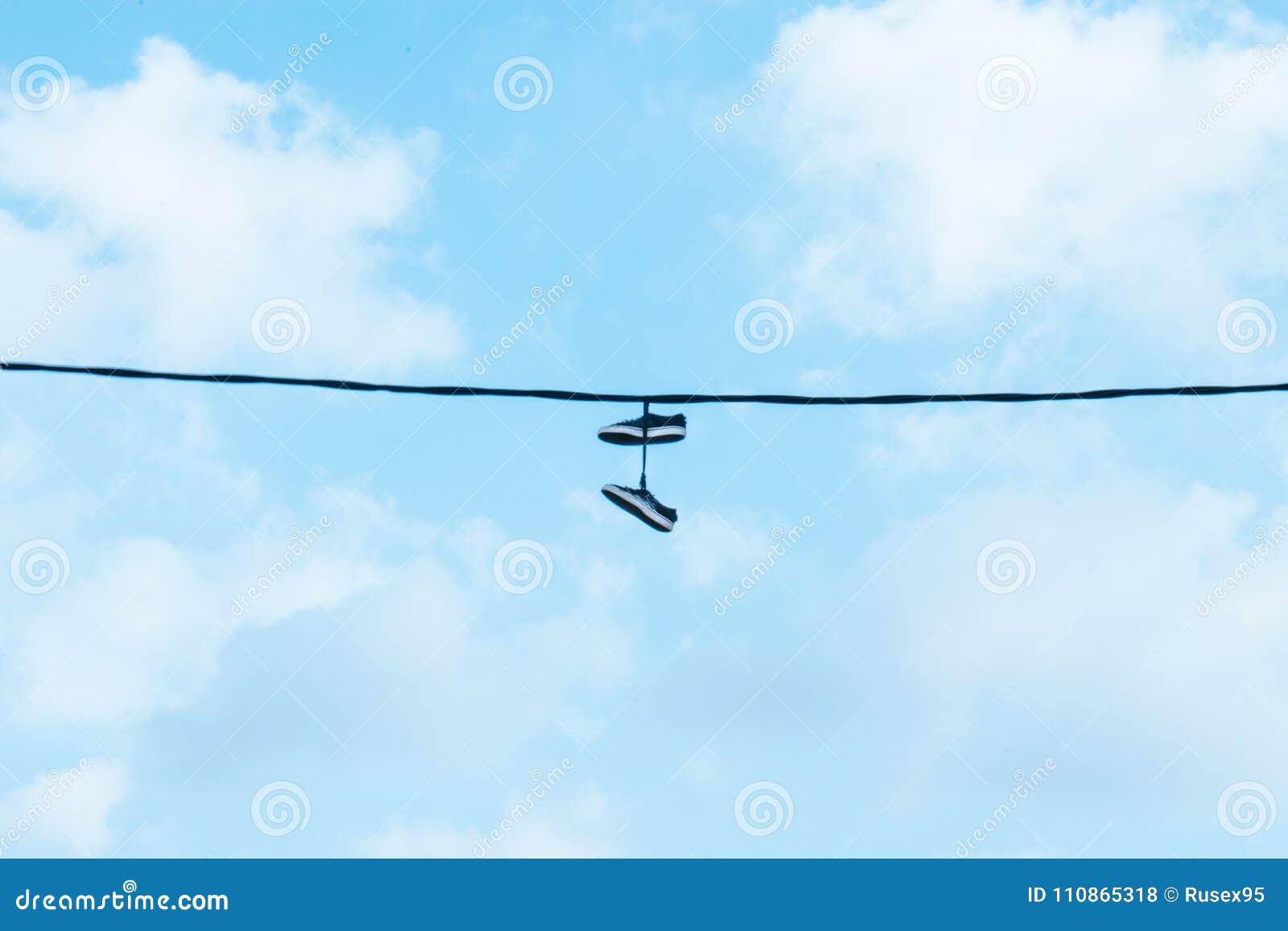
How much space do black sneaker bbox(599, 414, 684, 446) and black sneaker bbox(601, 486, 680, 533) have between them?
333 millimetres

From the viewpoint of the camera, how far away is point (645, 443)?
28.9 ft

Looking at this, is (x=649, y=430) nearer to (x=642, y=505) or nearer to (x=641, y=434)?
(x=641, y=434)

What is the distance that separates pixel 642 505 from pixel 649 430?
0.52 meters

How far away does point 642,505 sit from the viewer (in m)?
9.02

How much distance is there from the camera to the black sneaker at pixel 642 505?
9.02m

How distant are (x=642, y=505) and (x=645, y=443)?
0.42 m

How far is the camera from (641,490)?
9.09m

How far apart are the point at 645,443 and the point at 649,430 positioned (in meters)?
0.10

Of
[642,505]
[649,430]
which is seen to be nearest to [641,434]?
[649,430]

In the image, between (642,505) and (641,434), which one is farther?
(642,505)

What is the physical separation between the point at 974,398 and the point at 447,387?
249 centimetres

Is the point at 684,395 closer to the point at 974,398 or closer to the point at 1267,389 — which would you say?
the point at 974,398
